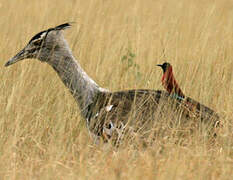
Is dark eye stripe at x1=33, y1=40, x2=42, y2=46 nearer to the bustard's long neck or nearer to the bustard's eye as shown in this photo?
the bustard's eye

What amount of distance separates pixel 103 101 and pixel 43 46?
2.62ft

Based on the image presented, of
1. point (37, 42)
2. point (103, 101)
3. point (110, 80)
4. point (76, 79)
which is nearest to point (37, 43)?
point (37, 42)

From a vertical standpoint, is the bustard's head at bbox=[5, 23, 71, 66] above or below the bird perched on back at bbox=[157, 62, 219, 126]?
above

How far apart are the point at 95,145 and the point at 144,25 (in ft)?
13.5

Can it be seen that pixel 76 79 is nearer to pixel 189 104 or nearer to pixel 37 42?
pixel 37 42

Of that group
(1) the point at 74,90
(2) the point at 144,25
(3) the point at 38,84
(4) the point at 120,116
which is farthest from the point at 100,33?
(4) the point at 120,116

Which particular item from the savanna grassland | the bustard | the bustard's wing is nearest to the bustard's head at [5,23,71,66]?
the bustard

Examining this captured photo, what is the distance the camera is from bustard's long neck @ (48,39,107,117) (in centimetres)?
484

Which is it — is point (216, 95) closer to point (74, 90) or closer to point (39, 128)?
point (74, 90)

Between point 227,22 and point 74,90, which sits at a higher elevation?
point 227,22

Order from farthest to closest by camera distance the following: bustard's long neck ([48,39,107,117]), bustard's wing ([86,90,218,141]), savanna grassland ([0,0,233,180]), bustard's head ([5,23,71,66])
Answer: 1. bustard's head ([5,23,71,66])
2. bustard's long neck ([48,39,107,117])
3. bustard's wing ([86,90,218,141])
4. savanna grassland ([0,0,233,180])

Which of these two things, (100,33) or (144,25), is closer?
(100,33)

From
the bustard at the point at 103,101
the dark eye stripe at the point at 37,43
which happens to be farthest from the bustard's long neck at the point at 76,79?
the dark eye stripe at the point at 37,43

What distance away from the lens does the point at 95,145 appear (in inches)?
170
